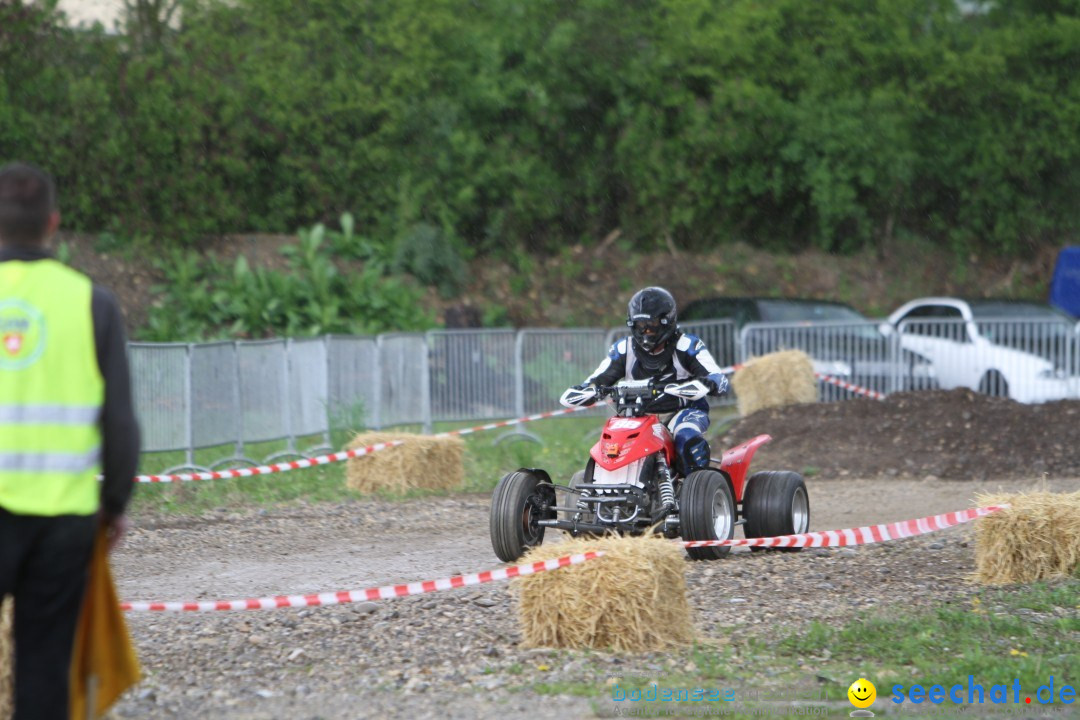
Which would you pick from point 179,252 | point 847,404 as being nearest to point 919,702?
point 847,404

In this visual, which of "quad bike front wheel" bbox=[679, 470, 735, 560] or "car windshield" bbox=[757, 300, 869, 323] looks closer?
"quad bike front wheel" bbox=[679, 470, 735, 560]

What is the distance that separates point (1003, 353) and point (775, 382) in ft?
12.9

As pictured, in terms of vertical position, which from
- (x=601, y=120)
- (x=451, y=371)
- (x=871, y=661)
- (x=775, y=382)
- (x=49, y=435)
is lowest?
(x=871, y=661)

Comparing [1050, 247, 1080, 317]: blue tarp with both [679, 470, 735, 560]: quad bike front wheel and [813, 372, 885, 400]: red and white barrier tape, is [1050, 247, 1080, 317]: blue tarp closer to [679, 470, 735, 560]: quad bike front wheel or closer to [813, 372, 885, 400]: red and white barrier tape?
[813, 372, 885, 400]: red and white barrier tape

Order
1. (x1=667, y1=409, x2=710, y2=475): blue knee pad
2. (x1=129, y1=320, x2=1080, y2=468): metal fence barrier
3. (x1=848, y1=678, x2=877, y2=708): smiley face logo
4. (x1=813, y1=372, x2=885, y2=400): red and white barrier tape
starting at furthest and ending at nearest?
(x1=813, y1=372, x2=885, y2=400): red and white barrier tape < (x1=129, y1=320, x2=1080, y2=468): metal fence barrier < (x1=667, y1=409, x2=710, y2=475): blue knee pad < (x1=848, y1=678, x2=877, y2=708): smiley face logo

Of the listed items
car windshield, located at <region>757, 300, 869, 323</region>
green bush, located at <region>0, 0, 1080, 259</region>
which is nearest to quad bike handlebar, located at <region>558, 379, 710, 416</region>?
car windshield, located at <region>757, 300, 869, 323</region>

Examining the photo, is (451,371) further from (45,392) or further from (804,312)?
(45,392)

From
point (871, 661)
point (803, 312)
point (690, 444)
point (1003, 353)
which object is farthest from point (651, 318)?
point (803, 312)

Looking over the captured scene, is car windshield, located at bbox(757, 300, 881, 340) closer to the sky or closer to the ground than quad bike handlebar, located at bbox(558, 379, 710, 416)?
closer to the sky

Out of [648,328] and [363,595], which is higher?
[648,328]

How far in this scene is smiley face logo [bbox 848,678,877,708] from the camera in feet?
19.4

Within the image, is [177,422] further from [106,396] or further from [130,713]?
[106,396]

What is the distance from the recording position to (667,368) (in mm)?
9938

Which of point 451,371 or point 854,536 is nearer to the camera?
point 854,536
